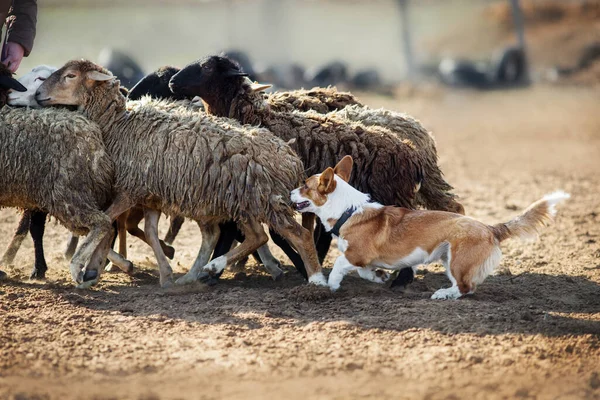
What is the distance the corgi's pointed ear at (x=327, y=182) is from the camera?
6.77m

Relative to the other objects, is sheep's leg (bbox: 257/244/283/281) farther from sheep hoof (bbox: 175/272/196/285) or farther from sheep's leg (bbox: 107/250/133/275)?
sheep's leg (bbox: 107/250/133/275)

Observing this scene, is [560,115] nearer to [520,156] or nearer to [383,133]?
[520,156]

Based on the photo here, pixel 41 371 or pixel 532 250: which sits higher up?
pixel 41 371

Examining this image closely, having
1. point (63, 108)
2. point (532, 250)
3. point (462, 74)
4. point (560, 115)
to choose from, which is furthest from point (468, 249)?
point (462, 74)

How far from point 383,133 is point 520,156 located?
29.3ft

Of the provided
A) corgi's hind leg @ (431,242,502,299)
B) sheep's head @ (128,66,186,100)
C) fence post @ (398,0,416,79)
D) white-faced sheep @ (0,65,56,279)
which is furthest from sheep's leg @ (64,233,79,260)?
fence post @ (398,0,416,79)

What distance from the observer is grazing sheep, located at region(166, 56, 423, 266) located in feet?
24.0

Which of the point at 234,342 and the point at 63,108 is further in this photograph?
the point at 63,108

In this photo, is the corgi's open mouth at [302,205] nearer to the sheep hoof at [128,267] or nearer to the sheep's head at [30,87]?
the sheep hoof at [128,267]

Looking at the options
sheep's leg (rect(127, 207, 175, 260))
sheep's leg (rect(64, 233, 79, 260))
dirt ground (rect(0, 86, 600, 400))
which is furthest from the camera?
sheep's leg (rect(64, 233, 79, 260))

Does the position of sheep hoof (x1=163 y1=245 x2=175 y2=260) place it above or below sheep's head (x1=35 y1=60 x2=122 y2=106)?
below

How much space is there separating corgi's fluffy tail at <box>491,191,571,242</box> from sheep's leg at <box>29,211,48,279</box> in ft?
13.8

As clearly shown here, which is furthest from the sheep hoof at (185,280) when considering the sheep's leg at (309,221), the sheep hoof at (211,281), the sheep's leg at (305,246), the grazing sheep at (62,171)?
the sheep's leg at (309,221)

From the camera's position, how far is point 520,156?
1573 centimetres
